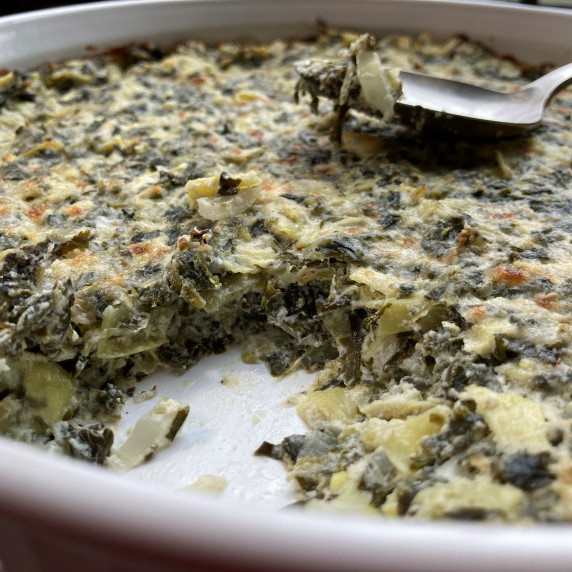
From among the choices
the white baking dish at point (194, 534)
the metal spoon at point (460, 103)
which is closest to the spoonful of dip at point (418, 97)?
the metal spoon at point (460, 103)

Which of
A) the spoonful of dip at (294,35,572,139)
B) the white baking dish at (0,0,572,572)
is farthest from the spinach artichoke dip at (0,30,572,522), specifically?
the white baking dish at (0,0,572,572)

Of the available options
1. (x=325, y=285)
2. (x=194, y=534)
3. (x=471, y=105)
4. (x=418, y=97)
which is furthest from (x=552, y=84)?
(x=194, y=534)

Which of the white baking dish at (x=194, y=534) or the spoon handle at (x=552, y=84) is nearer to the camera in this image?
the white baking dish at (x=194, y=534)

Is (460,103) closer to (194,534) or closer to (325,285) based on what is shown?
(325,285)

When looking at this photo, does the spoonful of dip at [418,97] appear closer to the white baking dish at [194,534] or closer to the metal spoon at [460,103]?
the metal spoon at [460,103]

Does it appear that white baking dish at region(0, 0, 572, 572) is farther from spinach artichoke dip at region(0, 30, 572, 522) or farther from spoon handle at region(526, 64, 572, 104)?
spoon handle at region(526, 64, 572, 104)

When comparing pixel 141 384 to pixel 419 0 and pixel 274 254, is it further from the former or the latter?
pixel 419 0

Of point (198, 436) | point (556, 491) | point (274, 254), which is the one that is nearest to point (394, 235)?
point (274, 254)
